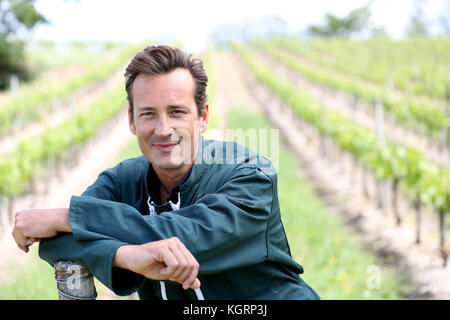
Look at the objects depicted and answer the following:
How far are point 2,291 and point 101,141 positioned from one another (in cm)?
1154

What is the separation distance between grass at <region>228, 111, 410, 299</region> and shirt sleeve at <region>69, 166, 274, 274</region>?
13.3 feet

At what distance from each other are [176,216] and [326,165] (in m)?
12.5

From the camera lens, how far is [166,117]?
1.97m

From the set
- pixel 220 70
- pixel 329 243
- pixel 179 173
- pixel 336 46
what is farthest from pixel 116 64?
pixel 179 173

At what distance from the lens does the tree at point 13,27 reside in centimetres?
2753

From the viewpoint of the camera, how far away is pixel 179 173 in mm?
2100

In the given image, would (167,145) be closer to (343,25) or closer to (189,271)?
(189,271)

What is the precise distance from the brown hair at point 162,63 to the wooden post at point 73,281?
742 millimetres

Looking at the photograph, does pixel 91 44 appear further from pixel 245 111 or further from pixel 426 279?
pixel 426 279

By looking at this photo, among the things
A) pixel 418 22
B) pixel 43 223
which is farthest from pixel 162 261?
pixel 418 22

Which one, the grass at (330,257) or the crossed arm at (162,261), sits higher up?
the crossed arm at (162,261)

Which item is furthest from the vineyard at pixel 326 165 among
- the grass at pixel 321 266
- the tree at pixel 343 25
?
the tree at pixel 343 25

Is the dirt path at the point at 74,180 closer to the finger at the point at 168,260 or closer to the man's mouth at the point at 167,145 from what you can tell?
A: the man's mouth at the point at 167,145

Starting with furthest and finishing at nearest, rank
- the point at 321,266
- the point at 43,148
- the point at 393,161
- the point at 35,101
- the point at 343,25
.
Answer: the point at 343,25 < the point at 35,101 < the point at 43,148 < the point at 393,161 < the point at 321,266
